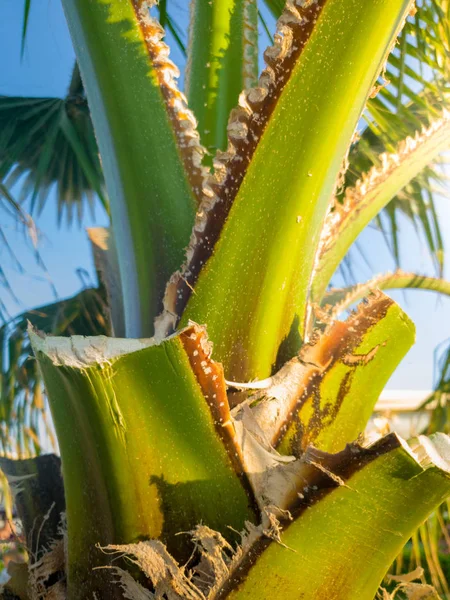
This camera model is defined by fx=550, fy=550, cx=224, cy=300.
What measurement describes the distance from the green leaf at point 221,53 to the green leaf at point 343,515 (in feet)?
2.65

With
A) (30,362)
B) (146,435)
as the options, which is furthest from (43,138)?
(146,435)

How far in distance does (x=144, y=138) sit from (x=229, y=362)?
419 millimetres

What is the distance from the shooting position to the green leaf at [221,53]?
3.85ft

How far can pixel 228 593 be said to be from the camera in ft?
2.15

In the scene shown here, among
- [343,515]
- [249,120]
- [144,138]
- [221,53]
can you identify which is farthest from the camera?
[221,53]

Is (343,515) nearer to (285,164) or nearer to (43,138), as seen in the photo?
(285,164)

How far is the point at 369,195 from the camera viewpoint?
1.21 m

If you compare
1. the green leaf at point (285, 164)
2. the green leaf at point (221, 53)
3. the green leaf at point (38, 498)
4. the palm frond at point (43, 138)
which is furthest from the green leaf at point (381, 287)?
the palm frond at point (43, 138)

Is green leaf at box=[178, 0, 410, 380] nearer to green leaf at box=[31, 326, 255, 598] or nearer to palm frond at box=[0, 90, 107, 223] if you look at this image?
green leaf at box=[31, 326, 255, 598]

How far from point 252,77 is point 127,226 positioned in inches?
18.3

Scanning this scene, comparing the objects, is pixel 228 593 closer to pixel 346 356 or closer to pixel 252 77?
pixel 346 356

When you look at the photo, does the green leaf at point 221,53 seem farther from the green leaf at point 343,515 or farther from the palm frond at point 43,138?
the palm frond at point 43,138

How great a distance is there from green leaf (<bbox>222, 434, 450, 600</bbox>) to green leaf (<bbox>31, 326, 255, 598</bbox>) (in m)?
0.08

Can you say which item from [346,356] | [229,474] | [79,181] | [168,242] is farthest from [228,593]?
[79,181]
